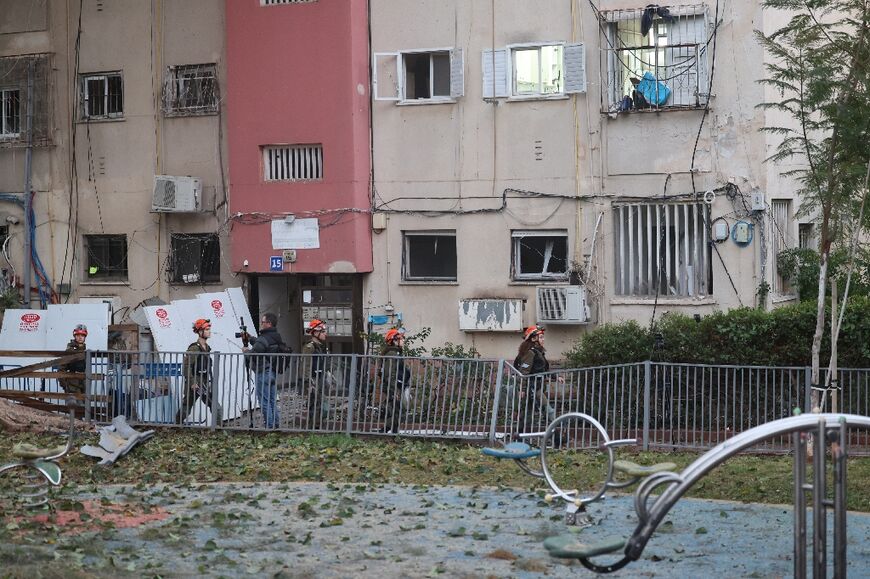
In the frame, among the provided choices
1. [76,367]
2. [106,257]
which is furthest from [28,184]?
[76,367]

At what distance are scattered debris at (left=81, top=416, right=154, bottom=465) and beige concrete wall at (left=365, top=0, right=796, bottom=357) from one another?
8.33m

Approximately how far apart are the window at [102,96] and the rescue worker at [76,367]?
659 centimetres

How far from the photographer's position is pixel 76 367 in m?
20.3

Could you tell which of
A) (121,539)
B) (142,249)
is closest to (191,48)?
(142,249)

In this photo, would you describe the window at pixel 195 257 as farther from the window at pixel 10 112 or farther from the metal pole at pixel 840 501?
the metal pole at pixel 840 501

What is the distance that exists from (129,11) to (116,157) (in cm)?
292

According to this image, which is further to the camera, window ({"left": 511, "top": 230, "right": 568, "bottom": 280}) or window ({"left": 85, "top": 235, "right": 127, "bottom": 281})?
window ({"left": 85, "top": 235, "right": 127, "bottom": 281})

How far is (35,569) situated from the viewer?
961cm

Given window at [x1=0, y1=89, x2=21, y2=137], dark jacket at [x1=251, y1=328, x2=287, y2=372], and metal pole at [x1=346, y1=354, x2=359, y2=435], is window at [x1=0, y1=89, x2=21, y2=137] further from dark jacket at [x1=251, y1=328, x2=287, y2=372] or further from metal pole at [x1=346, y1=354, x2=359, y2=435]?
metal pole at [x1=346, y1=354, x2=359, y2=435]

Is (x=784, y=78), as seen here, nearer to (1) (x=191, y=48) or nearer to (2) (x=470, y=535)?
(2) (x=470, y=535)

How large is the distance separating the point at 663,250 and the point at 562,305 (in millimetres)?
1979

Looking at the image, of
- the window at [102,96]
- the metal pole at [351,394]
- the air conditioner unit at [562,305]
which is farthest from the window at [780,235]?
the window at [102,96]

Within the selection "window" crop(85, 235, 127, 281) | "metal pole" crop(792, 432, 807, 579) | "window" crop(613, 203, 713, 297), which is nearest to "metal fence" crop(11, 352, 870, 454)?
"window" crop(613, 203, 713, 297)

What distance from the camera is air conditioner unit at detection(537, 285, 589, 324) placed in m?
22.7
